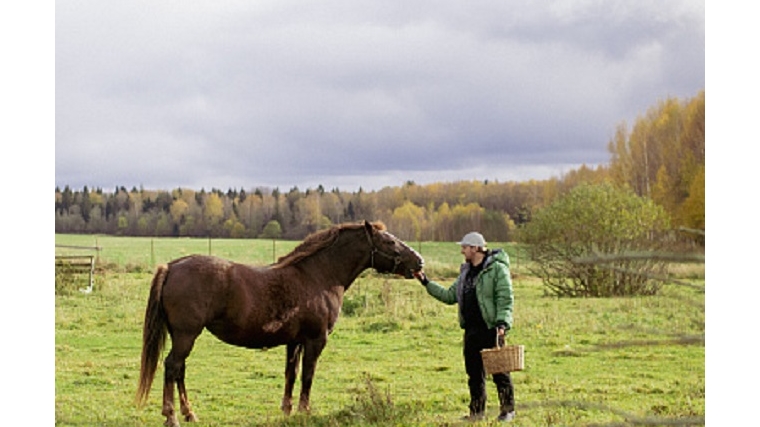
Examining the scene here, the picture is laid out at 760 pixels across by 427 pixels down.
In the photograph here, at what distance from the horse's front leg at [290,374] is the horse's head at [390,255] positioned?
1245 mm

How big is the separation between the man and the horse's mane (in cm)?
121

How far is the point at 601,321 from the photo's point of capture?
1547cm

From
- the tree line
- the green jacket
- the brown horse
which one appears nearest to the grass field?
the brown horse

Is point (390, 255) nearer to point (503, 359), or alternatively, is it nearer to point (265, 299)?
point (265, 299)

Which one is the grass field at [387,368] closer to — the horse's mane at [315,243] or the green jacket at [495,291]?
the green jacket at [495,291]

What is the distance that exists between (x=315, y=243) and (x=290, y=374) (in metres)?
1.41

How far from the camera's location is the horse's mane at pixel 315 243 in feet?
26.5

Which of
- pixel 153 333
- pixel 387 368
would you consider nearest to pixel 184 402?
pixel 153 333

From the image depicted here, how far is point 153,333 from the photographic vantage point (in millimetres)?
7309

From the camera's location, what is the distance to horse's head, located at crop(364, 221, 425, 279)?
8.14 metres

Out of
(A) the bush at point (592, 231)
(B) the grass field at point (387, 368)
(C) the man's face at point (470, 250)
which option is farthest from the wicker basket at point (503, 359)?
(A) the bush at point (592, 231)
